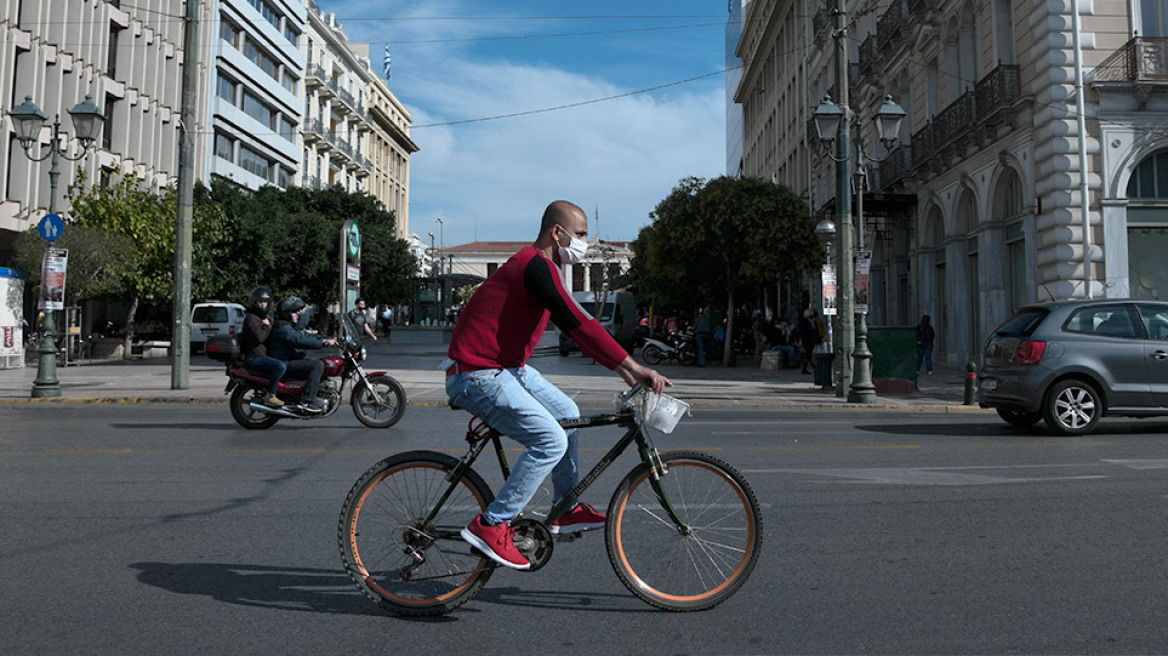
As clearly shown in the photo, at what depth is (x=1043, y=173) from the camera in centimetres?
1998

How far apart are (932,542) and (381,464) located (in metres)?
3.14

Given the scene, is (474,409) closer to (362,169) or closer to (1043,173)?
(1043,173)

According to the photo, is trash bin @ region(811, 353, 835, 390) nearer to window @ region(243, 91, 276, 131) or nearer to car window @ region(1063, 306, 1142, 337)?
car window @ region(1063, 306, 1142, 337)

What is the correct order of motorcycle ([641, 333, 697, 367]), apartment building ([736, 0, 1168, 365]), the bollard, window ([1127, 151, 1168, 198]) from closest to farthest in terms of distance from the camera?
the bollard < apartment building ([736, 0, 1168, 365]) < window ([1127, 151, 1168, 198]) < motorcycle ([641, 333, 697, 367])

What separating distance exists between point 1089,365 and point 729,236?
20058 millimetres

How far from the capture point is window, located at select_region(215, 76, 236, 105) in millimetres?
52781

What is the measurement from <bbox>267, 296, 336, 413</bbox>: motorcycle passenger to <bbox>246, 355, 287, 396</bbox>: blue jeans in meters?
0.19

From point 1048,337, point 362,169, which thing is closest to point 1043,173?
point 1048,337

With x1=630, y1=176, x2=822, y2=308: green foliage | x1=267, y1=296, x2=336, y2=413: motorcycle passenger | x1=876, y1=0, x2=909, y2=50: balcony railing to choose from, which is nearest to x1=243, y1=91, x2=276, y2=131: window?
x1=630, y1=176, x2=822, y2=308: green foliage

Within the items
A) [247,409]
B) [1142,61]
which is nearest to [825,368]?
[1142,61]

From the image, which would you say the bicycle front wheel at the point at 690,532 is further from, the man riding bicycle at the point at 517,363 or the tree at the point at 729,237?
the tree at the point at 729,237

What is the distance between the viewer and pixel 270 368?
1101cm

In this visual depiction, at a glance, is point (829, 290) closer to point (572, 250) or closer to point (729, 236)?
point (729, 236)

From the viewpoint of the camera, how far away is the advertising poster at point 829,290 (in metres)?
17.7
